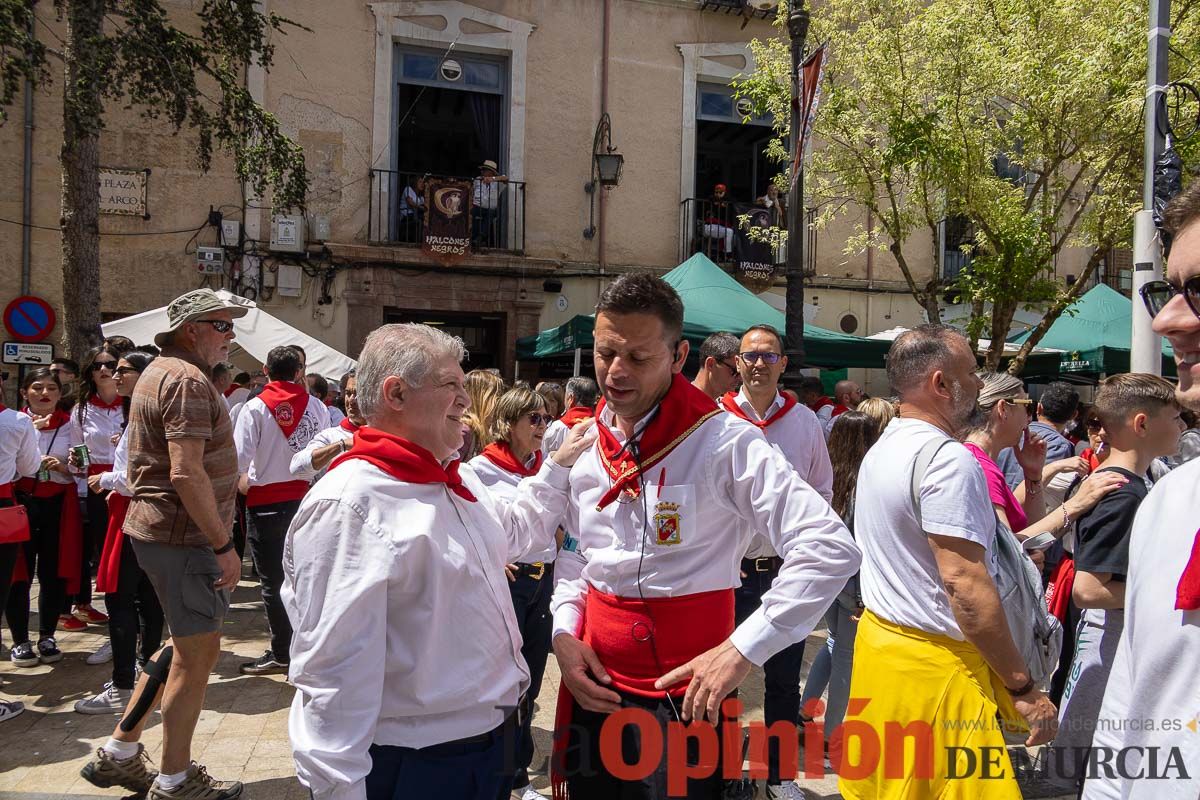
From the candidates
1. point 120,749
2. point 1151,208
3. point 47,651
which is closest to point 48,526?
point 47,651

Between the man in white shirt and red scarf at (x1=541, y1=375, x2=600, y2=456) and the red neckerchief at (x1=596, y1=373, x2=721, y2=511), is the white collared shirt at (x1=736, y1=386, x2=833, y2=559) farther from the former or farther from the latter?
the red neckerchief at (x1=596, y1=373, x2=721, y2=511)

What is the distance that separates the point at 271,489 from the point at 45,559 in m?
1.81

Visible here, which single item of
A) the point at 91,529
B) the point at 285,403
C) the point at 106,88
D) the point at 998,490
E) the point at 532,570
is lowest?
the point at 91,529

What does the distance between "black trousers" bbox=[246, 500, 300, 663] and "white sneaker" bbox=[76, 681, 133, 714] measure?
0.90 metres

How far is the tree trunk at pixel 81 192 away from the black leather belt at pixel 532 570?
653 cm

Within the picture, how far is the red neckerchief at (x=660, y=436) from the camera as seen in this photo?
2205mm

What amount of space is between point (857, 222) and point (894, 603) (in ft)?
43.0

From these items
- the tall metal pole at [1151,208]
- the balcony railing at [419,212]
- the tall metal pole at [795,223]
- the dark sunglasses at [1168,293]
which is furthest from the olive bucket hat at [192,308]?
the balcony railing at [419,212]

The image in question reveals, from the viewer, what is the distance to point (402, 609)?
1.88 metres

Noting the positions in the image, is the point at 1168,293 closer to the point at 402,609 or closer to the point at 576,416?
the point at 402,609

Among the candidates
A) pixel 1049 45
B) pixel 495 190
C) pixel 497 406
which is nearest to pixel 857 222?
pixel 1049 45

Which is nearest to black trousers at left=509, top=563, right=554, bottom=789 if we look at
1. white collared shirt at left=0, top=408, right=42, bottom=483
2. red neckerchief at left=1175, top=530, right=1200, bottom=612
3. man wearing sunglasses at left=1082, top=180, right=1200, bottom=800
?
man wearing sunglasses at left=1082, top=180, right=1200, bottom=800

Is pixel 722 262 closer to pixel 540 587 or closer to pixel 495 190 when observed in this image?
pixel 495 190

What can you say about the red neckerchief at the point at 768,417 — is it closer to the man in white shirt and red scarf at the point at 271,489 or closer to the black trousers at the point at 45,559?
the man in white shirt and red scarf at the point at 271,489
